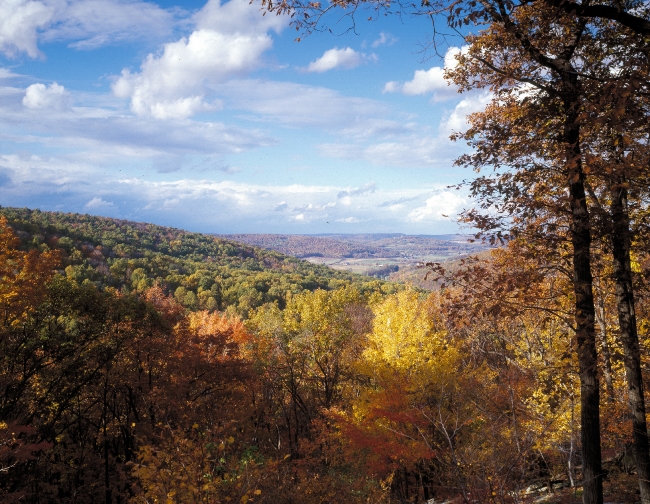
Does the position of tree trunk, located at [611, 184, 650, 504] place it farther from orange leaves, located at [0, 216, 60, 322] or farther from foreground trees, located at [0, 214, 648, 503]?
orange leaves, located at [0, 216, 60, 322]

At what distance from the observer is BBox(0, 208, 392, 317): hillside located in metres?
79.4

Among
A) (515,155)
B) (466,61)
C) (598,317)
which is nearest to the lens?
(515,155)

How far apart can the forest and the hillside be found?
37.7 metres

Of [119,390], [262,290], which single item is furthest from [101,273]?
[119,390]

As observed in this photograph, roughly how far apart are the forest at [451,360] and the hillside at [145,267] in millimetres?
37748

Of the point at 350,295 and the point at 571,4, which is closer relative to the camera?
the point at 571,4

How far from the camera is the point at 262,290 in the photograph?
95625 mm

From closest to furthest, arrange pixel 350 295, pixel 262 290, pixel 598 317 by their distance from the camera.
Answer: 1. pixel 598 317
2. pixel 350 295
3. pixel 262 290

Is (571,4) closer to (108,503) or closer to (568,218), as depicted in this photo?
(568,218)

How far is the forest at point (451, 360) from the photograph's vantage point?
253 inches

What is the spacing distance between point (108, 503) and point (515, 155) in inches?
640

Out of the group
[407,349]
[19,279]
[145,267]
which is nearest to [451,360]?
[407,349]

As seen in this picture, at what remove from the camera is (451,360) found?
22094mm

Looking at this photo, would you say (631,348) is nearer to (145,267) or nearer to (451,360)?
(451,360)
